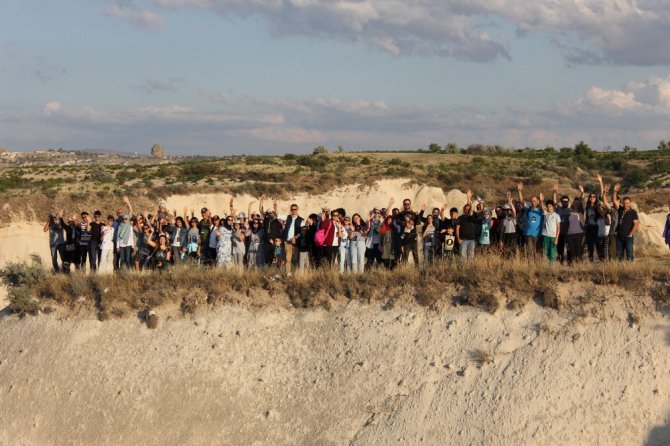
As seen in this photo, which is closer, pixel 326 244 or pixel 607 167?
pixel 326 244

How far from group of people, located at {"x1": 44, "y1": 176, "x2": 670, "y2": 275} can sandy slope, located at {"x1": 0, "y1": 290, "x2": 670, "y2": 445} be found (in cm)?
161

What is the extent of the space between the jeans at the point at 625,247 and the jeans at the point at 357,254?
15.5ft

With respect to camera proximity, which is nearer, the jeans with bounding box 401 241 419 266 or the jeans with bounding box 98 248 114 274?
the jeans with bounding box 401 241 419 266

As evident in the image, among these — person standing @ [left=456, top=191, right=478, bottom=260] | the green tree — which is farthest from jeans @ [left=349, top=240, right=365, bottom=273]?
the green tree

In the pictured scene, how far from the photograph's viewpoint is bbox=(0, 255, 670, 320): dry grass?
12781 mm

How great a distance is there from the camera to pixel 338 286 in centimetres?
1427

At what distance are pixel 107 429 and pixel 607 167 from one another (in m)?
43.2

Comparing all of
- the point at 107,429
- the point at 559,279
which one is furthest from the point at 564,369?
the point at 107,429

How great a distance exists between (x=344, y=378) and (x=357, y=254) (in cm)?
278

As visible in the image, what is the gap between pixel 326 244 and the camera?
15266 millimetres

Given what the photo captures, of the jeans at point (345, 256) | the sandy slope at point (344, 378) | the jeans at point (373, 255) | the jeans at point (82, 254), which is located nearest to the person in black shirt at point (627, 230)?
the sandy slope at point (344, 378)

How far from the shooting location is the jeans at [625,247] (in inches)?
571

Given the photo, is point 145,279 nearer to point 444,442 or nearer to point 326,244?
point 326,244

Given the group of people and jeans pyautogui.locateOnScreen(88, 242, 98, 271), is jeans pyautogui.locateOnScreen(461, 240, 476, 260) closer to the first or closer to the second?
the group of people
